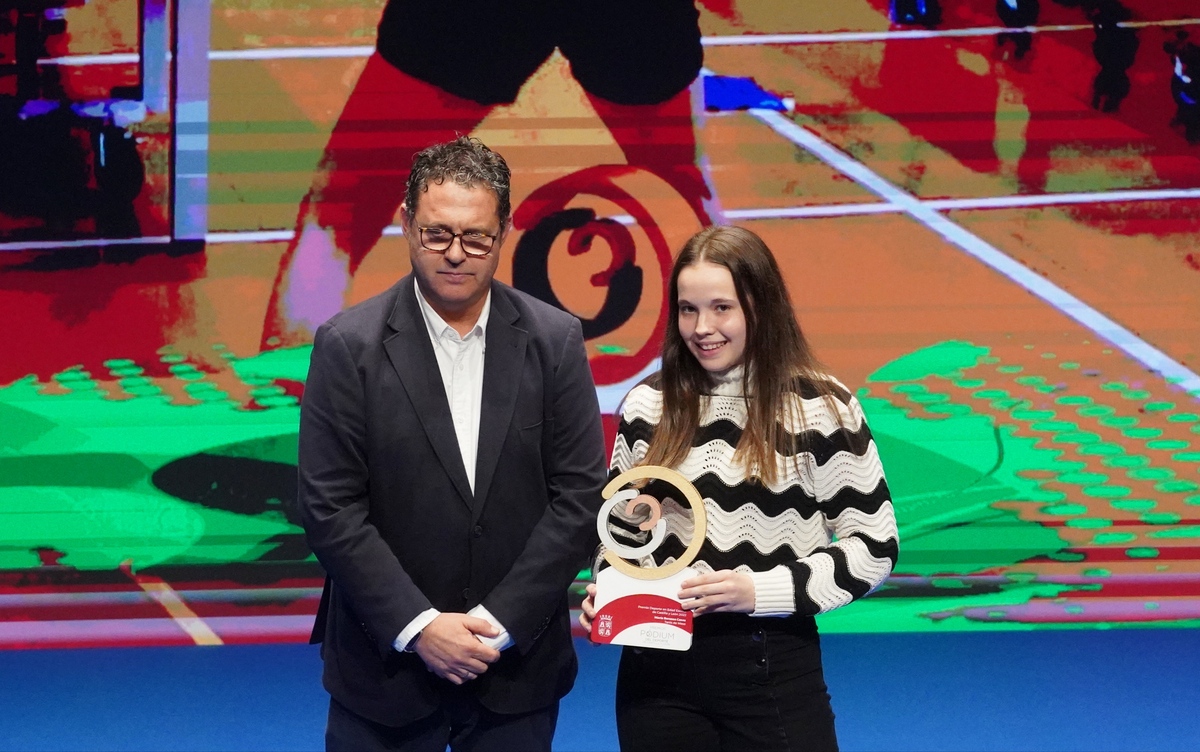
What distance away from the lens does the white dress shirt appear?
1.83 m

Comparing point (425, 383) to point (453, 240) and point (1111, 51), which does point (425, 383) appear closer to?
point (453, 240)

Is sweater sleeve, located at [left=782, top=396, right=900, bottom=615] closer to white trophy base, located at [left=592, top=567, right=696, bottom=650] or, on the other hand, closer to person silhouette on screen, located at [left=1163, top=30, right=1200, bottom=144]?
white trophy base, located at [left=592, top=567, right=696, bottom=650]

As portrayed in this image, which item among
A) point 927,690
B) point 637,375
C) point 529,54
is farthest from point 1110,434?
point 529,54

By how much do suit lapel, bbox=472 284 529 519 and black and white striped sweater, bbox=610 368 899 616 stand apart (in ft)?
0.72

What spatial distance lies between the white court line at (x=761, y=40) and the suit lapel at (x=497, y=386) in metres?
2.74

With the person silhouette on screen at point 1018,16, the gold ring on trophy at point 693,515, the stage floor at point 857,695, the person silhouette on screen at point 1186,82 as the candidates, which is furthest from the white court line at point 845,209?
the gold ring on trophy at point 693,515

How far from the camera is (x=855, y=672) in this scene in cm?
397

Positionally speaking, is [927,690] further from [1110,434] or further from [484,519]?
[484,519]

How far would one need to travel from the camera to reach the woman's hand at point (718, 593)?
1713 mm

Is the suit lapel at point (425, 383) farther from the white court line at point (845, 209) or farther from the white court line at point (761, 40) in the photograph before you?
the white court line at point (761, 40)

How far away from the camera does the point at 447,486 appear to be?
1.81m

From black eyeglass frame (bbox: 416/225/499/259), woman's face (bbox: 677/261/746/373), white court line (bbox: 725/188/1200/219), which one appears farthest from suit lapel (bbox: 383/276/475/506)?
white court line (bbox: 725/188/1200/219)

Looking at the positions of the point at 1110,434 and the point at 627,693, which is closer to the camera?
the point at 627,693

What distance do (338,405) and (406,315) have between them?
19cm
